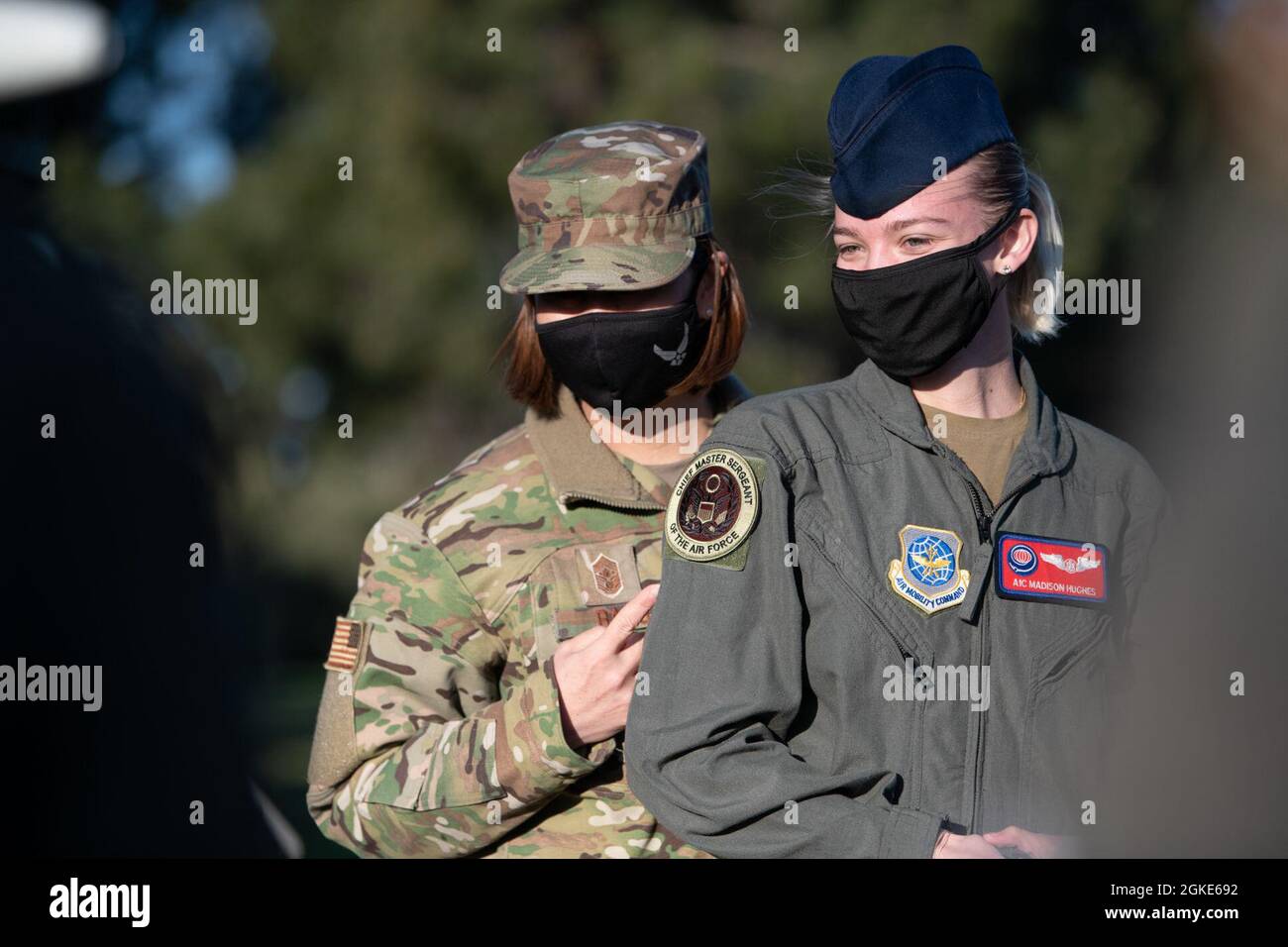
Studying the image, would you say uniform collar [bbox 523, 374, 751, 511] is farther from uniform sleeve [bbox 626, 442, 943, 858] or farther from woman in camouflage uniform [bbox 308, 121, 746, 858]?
uniform sleeve [bbox 626, 442, 943, 858]

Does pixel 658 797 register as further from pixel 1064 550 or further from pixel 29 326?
pixel 29 326

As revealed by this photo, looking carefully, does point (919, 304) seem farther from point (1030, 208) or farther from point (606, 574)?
point (606, 574)

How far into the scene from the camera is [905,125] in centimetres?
207

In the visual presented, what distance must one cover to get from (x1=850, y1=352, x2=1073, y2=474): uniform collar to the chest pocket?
48cm

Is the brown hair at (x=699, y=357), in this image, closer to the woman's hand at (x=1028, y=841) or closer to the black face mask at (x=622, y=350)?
the black face mask at (x=622, y=350)

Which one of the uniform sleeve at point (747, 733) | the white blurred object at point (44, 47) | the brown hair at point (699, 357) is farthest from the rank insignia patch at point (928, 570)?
the white blurred object at point (44, 47)

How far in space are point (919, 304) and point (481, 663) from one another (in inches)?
34.7

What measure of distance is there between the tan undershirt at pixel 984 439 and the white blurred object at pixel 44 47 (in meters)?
1.28

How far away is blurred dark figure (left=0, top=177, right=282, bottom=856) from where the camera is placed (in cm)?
194

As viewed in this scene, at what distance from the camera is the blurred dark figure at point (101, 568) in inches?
76.5

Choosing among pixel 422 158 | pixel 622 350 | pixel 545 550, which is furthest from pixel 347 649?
pixel 422 158

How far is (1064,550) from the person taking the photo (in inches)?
82.0

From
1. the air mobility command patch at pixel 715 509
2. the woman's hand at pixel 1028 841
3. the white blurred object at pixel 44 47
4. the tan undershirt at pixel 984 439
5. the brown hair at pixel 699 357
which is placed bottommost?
the woman's hand at pixel 1028 841

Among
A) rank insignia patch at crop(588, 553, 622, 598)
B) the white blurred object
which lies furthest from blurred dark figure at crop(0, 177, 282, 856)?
rank insignia patch at crop(588, 553, 622, 598)
